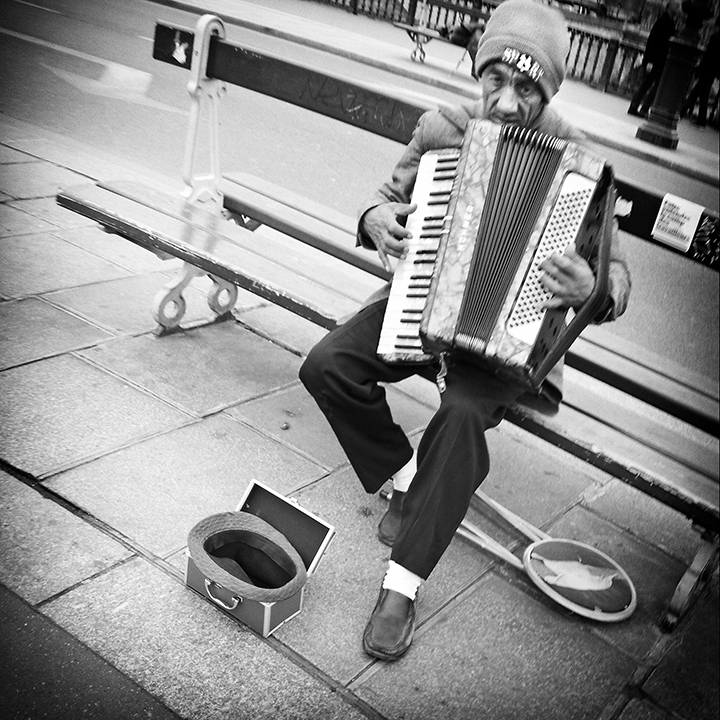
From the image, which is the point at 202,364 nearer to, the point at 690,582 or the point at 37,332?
the point at 37,332

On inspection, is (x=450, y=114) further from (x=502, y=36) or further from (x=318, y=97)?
(x=318, y=97)

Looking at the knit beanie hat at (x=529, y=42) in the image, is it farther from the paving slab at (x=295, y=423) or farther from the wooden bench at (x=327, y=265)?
the paving slab at (x=295, y=423)

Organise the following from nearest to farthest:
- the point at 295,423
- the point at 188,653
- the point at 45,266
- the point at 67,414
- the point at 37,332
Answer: the point at 188,653 < the point at 67,414 < the point at 295,423 < the point at 37,332 < the point at 45,266

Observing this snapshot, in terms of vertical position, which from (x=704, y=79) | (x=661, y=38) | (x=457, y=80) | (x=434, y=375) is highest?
(x=661, y=38)

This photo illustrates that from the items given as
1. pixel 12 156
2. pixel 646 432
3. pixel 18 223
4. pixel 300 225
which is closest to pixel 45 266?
pixel 18 223

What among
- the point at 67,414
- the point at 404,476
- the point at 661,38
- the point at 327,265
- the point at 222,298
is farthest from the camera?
Result: the point at 661,38

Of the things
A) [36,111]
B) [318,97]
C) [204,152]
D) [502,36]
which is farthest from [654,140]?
[502,36]

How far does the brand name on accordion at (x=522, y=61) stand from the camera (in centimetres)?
266

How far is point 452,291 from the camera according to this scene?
100 inches

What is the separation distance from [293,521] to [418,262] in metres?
0.84

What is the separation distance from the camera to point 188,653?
2.27m

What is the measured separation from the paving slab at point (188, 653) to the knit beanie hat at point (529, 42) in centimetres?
178

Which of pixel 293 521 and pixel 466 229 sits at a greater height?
pixel 466 229

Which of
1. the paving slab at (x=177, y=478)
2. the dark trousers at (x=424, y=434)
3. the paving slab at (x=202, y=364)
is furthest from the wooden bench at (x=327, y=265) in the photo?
the paving slab at (x=177, y=478)
